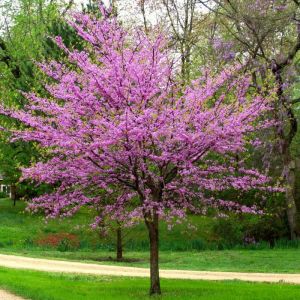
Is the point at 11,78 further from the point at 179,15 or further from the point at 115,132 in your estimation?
the point at 115,132

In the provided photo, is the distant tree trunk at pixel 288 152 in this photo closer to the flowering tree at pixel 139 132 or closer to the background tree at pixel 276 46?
the background tree at pixel 276 46

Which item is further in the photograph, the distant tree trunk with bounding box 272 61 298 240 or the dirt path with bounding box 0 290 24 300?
the distant tree trunk with bounding box 272 61 298 240

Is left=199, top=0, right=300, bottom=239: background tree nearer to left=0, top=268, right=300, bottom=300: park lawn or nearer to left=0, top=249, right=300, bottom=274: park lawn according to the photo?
left=0, top=249, right=300, bottom=274: park lawn

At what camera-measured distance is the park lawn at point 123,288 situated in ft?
37.8

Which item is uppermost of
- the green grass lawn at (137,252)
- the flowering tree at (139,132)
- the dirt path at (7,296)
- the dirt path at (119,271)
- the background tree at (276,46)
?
the background tree at (276,46)

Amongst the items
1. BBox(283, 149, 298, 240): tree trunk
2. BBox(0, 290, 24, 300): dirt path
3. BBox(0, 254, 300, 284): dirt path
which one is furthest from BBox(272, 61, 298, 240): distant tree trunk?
BBox(0, 290, 24, 300): dirt path

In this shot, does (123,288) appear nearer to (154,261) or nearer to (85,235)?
(154,261)

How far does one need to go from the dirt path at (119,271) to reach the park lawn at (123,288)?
1387 mm

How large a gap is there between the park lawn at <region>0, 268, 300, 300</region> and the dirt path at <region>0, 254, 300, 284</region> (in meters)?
1.39

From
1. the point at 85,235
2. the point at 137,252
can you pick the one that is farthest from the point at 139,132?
the point at 85,235

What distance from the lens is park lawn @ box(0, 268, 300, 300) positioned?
11516mm

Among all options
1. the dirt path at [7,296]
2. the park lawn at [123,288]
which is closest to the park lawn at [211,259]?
the park lawn at [123,288]

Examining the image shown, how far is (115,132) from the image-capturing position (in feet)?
35.6

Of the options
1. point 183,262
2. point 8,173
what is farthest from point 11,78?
point 183,262
